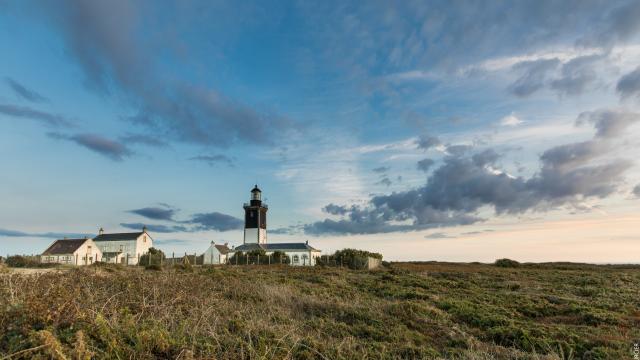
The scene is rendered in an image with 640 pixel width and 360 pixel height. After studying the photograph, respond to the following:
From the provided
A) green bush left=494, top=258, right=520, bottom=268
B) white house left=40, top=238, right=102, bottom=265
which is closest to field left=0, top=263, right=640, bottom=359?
green bush left=494, top=258, right=520, bottom=268

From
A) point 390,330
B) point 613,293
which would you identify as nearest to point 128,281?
point 390,330

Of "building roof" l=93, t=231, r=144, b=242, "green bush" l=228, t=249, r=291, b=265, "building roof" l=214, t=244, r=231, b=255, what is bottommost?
"green bush" l=228, t=249, r=291, b=265

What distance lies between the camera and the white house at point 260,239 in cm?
6844

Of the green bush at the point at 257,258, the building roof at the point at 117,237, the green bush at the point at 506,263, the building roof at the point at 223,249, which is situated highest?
the building roof at the point at 117,237

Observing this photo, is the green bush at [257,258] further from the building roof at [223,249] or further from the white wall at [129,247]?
the white wall at [129,247]

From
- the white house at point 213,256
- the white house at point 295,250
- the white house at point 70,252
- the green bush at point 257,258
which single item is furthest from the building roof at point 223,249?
the white house at point 70,252

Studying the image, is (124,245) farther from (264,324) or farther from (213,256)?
(264,324)

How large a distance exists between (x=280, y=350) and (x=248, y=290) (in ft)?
25.5

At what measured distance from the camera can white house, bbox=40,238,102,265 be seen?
180 feet

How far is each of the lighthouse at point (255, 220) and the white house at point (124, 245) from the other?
1686cm

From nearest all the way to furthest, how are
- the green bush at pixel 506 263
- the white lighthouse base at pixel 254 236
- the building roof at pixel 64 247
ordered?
the green bush at pixel 506 263
the building roof at pixel 64 247
the white lighthouse base at pixel 254 236

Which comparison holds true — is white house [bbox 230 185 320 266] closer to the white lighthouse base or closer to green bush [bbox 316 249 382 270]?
the white lighthouse base

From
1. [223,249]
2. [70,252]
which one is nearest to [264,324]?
[70,252]

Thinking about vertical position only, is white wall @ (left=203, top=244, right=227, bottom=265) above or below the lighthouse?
below
